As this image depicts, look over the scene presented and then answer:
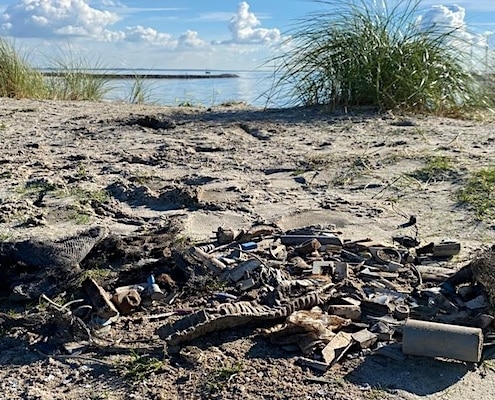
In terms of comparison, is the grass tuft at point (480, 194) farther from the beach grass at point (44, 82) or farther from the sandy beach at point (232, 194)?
the beach grass at point (44, 82)

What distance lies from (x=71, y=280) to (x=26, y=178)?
2054 millimetres

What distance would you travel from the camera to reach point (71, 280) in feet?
10.3

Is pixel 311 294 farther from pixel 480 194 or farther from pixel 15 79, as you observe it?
pixel 15 79

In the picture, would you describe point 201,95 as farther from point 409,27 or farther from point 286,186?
point 286,186

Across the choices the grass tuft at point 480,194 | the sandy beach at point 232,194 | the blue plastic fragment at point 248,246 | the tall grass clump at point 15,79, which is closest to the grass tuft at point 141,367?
the sandy beach at point 232,194

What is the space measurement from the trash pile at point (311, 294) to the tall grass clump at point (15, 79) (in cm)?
627

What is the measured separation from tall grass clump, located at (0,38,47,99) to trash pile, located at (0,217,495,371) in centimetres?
627

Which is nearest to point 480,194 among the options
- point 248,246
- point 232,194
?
point 232,194

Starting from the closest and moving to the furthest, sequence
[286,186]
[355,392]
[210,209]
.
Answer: [355,392], [210,209], [286,186]

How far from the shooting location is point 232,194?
4.62 meters

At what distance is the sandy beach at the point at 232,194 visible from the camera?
2420 millimetres

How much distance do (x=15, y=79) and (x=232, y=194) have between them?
18.6ft

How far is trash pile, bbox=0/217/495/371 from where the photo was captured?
2592 mm

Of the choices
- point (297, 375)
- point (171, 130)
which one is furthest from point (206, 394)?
point (171, 130)
